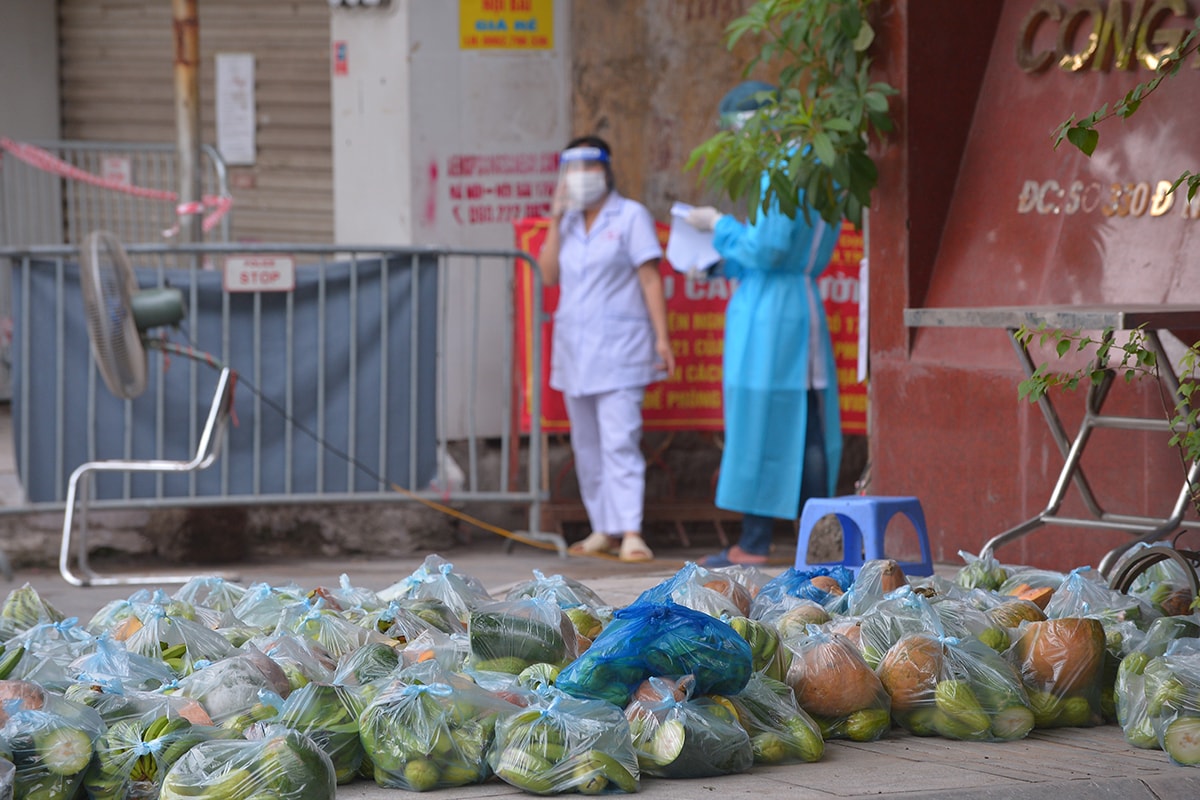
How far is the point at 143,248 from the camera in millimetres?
7469

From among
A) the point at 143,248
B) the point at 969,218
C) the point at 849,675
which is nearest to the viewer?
the point at 849,675

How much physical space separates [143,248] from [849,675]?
4.90 meters

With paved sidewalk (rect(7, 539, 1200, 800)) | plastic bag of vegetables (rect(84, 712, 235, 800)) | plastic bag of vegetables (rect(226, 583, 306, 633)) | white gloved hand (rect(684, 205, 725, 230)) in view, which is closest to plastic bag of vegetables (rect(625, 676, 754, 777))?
paved sidewalk (rect(7, 539, 1200, 800))

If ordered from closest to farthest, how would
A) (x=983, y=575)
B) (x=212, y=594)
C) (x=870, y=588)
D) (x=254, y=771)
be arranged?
(x=254, y=771) < (x=870, y=588) < (x=212, y=594) < (x=983, y=575)

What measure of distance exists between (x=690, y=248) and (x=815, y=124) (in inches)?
71.5

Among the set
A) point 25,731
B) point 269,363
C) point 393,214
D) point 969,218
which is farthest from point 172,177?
point 25,731

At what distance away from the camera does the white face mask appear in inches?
311

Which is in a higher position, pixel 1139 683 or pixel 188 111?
pixel 188 111

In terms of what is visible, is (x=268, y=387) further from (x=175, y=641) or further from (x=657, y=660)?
(x=657, y=660)

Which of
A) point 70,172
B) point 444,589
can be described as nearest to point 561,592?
point 444,589

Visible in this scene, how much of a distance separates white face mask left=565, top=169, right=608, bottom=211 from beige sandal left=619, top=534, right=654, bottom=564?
65.1 inches

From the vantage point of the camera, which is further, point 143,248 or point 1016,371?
point 143,248

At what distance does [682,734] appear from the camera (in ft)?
10.5

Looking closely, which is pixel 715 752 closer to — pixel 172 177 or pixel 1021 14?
pixel 1021 14
